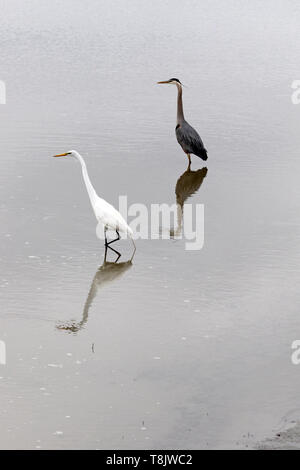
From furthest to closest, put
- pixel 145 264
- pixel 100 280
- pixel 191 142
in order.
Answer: pixel 191 142 → pixel 145 264 → pixel 100 280

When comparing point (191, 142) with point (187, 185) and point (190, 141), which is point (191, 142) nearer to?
point (190, 141)

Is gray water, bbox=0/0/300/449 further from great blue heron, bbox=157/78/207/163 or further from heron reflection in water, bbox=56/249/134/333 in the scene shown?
great blue heron, bbox=157/78/207/163

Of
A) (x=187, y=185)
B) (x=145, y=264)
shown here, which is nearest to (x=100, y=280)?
(x=145, y=264)

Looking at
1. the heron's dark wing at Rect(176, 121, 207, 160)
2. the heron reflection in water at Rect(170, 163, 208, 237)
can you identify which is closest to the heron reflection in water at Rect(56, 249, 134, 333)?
the heron reflection in water at Rect(170, 163, 208, 237)

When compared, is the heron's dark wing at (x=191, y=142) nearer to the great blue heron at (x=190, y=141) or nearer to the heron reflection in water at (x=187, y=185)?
the great blue heron at (x=190, y=141)

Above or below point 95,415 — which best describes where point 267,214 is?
above

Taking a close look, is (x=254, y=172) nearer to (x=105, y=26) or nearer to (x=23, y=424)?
(x=23, y=424)

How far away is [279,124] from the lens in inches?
808

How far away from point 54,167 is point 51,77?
7516mm

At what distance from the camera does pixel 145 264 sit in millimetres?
12867

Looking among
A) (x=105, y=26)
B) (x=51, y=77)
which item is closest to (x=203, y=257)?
Result: (x=51, y=77)

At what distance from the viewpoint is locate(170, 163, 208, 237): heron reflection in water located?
15691 millimetres

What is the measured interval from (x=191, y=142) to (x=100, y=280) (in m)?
5.89

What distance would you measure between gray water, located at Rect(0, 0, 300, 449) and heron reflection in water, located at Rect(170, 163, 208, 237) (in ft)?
0.49
